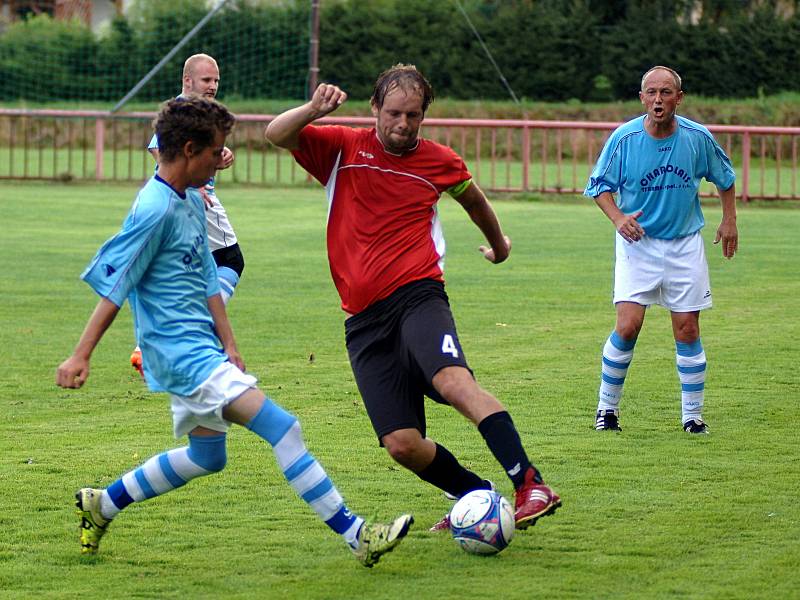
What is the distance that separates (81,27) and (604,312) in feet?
93.9

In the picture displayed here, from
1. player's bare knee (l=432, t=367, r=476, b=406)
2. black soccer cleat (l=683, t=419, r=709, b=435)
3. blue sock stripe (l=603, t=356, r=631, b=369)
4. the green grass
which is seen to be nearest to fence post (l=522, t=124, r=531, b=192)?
the green grass

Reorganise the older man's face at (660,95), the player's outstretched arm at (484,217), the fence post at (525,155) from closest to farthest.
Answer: the player's outstretched arm at (484,217) < the older man's face at (660,95) < the fence post at (525,155)

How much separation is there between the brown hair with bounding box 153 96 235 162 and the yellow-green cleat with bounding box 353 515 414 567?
1553 millimetres

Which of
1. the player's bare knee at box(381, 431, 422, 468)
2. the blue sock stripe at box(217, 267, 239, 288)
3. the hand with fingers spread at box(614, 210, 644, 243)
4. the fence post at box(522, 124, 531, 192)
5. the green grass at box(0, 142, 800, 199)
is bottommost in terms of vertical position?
the green grass at box(0, 142, 800, 199)

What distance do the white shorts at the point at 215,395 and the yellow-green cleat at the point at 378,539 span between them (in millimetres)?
677

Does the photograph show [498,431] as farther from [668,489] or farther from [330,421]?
Result: [330,421]

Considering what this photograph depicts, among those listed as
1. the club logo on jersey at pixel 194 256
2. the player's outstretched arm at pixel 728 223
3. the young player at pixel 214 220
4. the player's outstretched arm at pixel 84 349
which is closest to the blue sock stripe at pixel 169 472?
the player's outstretched arm at pixel 84 349

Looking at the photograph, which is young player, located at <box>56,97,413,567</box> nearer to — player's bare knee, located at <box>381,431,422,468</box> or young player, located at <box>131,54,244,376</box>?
player's bare knee, located at <box>381,431,422,468</box>

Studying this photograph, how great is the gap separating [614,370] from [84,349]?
381 centimetres

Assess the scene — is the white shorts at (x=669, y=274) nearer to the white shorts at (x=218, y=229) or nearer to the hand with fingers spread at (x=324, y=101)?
the white shorts at (x=218, y=229)

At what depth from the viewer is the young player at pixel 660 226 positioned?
7953 millimetres

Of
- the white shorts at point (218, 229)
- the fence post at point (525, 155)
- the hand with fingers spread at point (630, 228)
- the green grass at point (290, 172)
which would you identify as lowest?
the green grass at point (290, 172)

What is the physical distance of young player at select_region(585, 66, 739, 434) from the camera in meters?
7.95

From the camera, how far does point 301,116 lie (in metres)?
5.56
